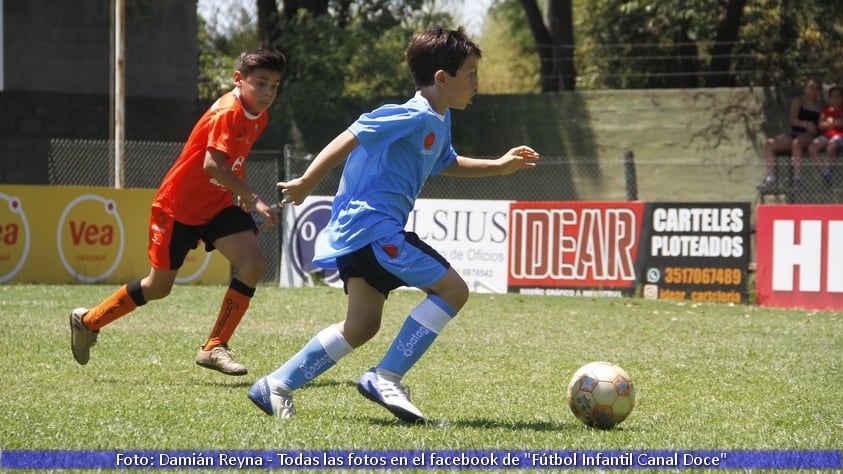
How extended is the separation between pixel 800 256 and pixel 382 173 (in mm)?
9699

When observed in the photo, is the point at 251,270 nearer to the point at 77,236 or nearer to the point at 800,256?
the point at 800,256

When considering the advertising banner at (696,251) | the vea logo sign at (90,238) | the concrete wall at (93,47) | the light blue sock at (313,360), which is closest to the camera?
the light blue sock at (313,360)

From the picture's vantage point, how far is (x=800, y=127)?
56.6ft

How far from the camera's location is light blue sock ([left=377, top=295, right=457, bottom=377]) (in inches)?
201

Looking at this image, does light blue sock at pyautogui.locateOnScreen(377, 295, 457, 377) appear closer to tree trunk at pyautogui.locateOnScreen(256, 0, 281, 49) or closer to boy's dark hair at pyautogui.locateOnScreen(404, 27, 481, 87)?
boy's dark hair at pyautogui.locateOnScreen(404, 27, 481, 87)

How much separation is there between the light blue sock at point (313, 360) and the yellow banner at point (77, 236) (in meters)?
10.8

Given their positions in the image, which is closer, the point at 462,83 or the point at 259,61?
the point at 462,83

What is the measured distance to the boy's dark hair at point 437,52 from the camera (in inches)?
203

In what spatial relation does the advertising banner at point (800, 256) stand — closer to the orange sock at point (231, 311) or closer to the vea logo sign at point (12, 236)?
the orange sock at point (231, 311)

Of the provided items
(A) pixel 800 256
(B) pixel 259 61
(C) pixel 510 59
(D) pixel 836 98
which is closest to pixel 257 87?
(B) pixel 259 61

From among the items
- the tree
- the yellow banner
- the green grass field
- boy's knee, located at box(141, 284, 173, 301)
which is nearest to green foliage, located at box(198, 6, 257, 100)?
the tree

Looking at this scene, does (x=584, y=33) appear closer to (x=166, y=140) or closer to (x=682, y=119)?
(x=682, y=119)

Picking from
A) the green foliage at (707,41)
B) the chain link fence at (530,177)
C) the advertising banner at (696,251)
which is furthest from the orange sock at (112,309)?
the green foliage at (707,41)

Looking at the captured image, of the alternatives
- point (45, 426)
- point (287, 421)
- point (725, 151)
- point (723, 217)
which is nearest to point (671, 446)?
point (287, 421)
